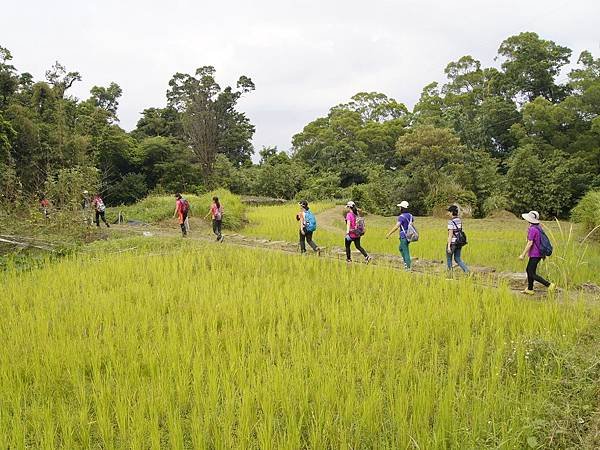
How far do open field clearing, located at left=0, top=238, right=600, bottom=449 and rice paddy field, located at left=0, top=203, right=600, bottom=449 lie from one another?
0.02 m

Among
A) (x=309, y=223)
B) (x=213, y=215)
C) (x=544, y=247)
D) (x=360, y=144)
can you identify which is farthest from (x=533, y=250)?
(x=360, y=144)

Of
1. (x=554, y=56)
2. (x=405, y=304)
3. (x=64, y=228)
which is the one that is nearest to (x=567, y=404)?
(x=405, y=304)

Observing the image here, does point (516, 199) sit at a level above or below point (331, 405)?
above

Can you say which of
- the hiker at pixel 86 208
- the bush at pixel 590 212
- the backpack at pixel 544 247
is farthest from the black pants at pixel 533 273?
the hiker at pixel 86 208

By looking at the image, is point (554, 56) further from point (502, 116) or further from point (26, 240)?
point (26, 240)

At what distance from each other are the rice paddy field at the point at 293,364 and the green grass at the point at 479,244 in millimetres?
2154

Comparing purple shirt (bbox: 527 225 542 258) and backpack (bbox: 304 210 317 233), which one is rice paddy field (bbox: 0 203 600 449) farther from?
backpack (bbox: 304 210 317 233)

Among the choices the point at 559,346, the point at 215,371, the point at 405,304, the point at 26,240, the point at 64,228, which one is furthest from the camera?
the point at 64,228

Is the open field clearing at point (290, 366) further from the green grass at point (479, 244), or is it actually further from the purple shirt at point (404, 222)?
the green grass at point (479, 244)

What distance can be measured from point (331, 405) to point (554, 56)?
32348mm

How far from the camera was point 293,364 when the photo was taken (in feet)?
13.7

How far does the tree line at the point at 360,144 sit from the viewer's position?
72.1ft

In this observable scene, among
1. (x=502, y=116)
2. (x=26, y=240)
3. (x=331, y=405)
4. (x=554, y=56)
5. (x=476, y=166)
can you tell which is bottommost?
(x=331, y=405)

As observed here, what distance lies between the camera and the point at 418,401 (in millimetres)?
3389
